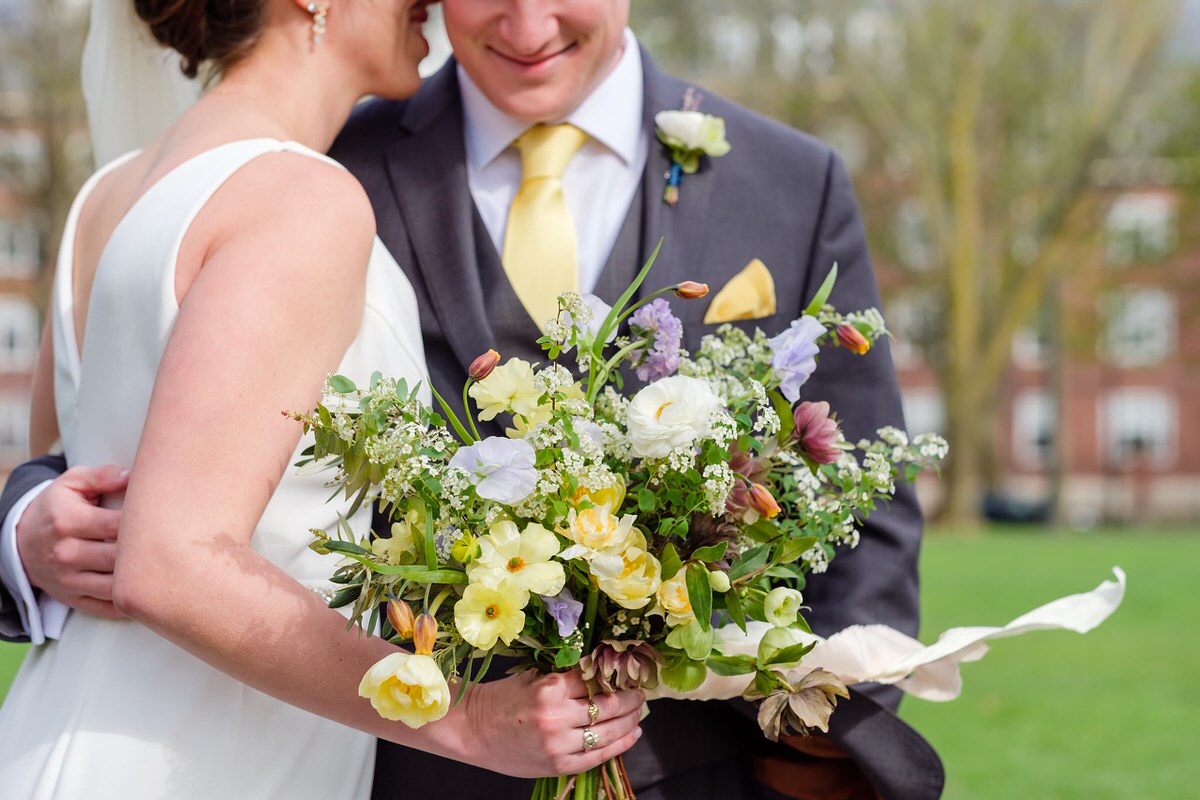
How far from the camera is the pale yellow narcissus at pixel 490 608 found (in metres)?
1.83

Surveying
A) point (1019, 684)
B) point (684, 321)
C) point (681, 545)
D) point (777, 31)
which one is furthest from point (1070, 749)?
point (777, 31)

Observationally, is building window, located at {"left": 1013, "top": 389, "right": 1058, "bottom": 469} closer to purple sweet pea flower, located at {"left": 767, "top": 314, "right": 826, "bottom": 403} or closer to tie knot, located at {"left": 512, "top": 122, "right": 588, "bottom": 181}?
tie knot, located at {"left": 512, "top": 122, "right": 588, "bottom": 181}

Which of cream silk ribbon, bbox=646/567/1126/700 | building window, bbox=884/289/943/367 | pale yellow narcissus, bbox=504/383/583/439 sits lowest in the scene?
building window, bbox=884/289/943/367

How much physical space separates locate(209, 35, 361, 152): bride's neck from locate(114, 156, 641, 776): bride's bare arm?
17.8 inches

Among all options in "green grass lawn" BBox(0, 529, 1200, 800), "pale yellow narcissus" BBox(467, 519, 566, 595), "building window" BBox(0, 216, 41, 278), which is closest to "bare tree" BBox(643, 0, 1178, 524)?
"building window" BBox(0, 216, 41, 278)

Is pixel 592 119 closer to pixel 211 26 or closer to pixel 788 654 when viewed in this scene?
pixel 211 26

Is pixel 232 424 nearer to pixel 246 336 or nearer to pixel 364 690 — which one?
pixel 246 336

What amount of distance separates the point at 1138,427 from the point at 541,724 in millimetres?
48251

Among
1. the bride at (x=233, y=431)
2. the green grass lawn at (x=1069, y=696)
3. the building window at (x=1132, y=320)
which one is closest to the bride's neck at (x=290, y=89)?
the bride at (x=233, y=431)

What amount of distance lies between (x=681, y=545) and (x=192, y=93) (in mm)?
1842

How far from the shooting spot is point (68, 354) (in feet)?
8.09

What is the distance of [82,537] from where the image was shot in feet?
7.54

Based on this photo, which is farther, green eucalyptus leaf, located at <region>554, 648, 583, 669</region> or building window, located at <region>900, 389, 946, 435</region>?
building window, located at <region>900, 389, 946, 435</region>

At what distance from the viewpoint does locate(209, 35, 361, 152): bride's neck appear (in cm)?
253
